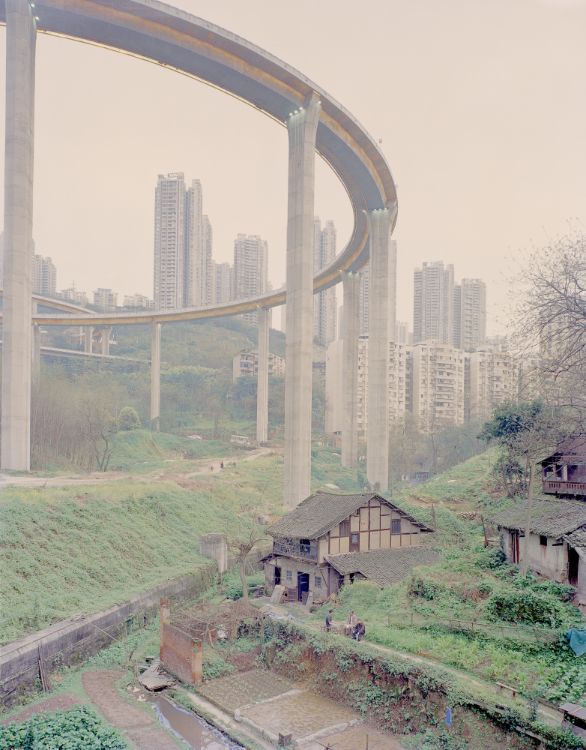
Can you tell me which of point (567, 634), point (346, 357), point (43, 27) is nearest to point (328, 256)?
point (346, 357)

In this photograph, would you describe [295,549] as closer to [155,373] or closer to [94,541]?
[94,541]

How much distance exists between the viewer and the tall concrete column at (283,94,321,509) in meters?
33.5

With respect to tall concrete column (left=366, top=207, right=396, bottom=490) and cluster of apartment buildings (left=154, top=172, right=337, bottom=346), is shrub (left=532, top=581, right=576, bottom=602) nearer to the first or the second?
tall concrete column (left=366, top=207, right=396, bottom=490)

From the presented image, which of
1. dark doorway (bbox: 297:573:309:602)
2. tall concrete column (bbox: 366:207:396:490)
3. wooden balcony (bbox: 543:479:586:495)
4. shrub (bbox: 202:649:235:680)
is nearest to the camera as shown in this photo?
shrub (bbox: 202:649:235:680)

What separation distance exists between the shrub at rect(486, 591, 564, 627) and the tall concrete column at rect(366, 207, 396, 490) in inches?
1068

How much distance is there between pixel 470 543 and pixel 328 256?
323 ft

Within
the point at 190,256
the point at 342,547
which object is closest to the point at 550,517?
the point at 342,547

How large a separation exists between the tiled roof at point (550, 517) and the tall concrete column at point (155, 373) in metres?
52.4

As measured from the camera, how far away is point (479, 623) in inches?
657

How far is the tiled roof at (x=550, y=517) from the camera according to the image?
752 inches

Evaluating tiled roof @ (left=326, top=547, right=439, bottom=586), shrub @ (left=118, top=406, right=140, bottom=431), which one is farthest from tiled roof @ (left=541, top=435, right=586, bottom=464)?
shrub @ (left=118, top=406, right=140, bottom=431)

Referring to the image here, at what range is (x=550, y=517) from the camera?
2056cm

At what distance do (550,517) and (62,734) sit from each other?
16.2 metres

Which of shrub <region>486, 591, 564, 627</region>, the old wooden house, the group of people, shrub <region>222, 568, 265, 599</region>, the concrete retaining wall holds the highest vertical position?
the old wooden house
